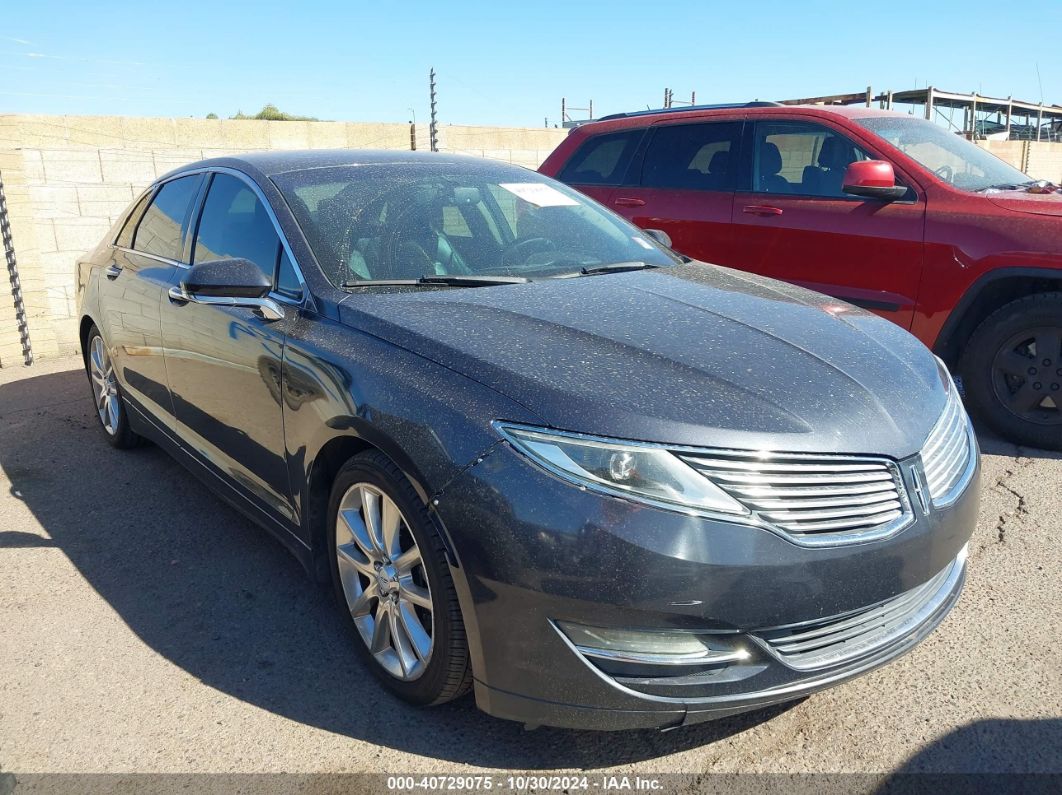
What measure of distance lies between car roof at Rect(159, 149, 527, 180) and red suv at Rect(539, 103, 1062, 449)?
2.09 metres

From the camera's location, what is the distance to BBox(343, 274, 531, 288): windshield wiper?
9.86ft

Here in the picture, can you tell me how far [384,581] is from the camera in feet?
8.51

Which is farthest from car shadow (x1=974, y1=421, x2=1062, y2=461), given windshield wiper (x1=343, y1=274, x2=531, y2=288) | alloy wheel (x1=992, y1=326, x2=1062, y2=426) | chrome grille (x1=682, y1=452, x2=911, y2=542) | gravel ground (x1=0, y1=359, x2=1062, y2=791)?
windshield wiper (x1=343, y1=274, x2=531, y2=288)

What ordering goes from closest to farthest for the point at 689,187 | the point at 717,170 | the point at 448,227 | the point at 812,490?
the point at 812,490 → the point at 448,227 → the point at 717,170 → the point at 689,187

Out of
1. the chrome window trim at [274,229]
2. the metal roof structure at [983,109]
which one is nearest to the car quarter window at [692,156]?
the chrome window trim at [274,229]

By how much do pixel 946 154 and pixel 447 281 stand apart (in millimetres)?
3759

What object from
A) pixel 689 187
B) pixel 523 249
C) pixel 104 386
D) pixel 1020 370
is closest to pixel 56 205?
pixel 104 386

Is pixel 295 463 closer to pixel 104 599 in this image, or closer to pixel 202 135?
pixel 104 599

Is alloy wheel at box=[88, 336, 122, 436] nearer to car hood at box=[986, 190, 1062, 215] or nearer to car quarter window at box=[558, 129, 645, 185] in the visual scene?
car quarter window at box=[558, 129, 645, 185]

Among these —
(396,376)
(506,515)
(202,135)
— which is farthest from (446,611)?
(202,135)

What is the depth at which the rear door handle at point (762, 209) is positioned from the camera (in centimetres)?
546

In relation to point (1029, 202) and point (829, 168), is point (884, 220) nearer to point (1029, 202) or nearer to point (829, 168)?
point (829, 168)

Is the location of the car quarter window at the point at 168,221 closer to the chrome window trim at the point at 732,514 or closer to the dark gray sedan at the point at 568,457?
the dark gray sedan at the point at 568,457

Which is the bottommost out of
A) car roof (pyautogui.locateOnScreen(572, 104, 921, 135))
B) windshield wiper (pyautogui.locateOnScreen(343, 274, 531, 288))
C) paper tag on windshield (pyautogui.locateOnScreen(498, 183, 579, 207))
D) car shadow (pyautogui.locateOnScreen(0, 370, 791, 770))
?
car shadow (pyautogui.locateOnScreen(0, 370, 791, 770))
